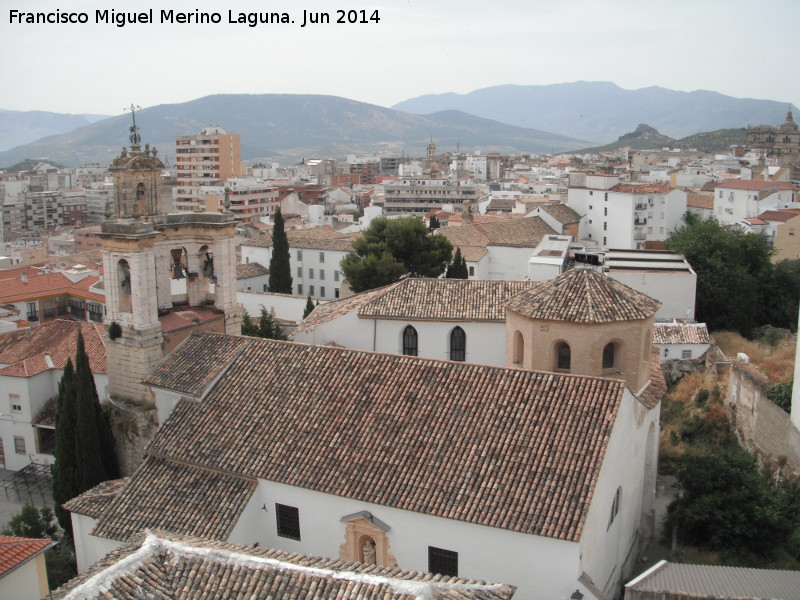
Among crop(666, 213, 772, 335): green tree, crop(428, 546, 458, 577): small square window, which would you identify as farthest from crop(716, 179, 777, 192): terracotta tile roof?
crop(428, 546, 458, 577): small square window

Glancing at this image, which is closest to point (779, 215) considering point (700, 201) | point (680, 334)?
point (700, 201)

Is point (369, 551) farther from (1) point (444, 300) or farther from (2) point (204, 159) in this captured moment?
(2) point (204, 159)

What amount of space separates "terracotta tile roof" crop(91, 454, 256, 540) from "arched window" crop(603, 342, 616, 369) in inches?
345

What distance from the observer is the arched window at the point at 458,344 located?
86.6ft

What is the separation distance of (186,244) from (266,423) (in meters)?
6.88

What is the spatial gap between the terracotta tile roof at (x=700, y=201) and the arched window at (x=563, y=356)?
51.7 meters

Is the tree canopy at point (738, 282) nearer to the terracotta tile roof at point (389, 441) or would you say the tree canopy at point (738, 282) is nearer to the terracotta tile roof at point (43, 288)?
the terracotta tile roof at point (389, 441)

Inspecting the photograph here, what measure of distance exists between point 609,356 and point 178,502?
34.2 ft

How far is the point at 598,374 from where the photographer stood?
61.2 feet

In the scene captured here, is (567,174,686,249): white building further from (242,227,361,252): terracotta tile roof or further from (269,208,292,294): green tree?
(269,208,292,294): green tree

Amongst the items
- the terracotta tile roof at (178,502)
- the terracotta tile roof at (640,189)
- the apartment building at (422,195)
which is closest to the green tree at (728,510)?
the terracotta tile roof at (178,502)

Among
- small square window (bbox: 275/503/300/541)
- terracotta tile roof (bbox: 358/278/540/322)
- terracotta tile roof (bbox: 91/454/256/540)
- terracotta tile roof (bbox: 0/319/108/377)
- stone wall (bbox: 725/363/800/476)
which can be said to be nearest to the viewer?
terracotta tile roof (bbox: 91/454/256/540)

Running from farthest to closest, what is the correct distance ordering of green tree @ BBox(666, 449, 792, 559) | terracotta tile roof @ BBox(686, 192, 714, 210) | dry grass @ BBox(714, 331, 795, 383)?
terracotta tile roof @ BBox(686, 192, 714, 210), dry grass @ BBox(714, 331, 795, 383), green tree @ BBox(666, 449, 792, 559)

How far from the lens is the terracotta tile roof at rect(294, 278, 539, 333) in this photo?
1030 inches
